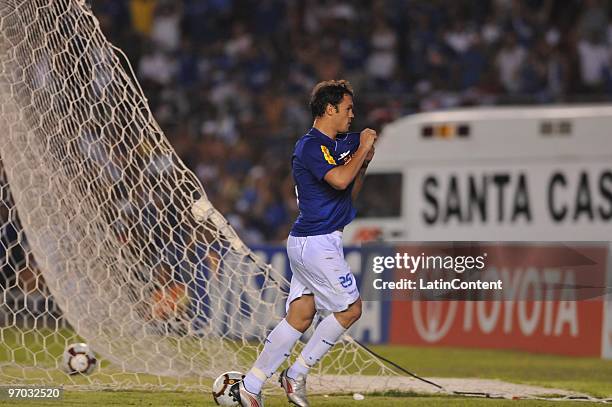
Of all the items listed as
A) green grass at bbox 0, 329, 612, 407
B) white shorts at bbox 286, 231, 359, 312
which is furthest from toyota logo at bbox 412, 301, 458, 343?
white shorts at bbox 286, 231, 359, 312

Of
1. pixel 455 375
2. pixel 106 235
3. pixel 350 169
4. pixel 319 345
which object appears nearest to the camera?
pixel 350 169

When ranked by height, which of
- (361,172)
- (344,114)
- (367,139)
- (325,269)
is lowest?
(325,269)

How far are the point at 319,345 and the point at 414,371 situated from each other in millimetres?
→ 3751

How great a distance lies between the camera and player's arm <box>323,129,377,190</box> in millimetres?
8117

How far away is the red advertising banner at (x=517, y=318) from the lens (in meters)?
13.4

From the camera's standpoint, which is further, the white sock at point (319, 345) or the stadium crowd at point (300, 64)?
the stadium crowd at point (300, 64)

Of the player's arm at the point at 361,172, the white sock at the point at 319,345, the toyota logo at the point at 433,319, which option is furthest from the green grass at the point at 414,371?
the player's arm at the point at 361,172

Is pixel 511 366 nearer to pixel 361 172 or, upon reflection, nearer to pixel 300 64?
pixel 361 172

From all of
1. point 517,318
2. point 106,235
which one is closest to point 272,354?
point 106,235

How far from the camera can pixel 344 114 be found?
8.42m

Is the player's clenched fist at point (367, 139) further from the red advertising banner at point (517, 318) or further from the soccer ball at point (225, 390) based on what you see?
the red advertising banner at point (517, 318)

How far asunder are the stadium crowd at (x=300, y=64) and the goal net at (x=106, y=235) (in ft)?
29.8

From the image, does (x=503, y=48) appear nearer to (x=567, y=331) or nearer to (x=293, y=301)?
(x=567, y=331)

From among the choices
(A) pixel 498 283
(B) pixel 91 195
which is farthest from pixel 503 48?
(B) pixel 91 195
